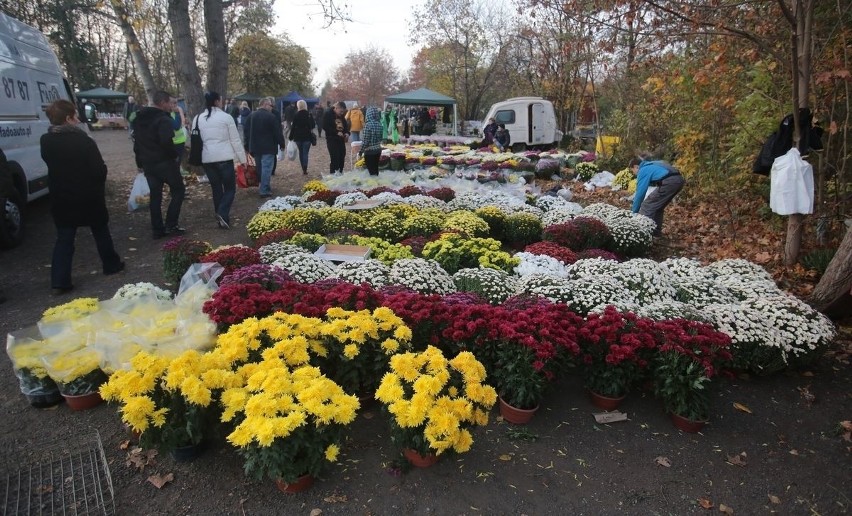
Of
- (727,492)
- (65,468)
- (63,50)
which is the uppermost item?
(63,50)

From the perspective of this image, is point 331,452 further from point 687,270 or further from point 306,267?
point 687,270

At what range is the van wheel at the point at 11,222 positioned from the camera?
21.2ft

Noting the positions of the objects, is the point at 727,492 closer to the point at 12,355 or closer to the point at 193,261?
the point at 12,355

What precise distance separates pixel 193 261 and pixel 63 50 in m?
37.8

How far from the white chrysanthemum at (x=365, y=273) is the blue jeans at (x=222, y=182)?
3.74 m

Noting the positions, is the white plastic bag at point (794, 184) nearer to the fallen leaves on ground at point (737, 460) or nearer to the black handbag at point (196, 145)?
the fallen leaves on ground at point (737, 460)

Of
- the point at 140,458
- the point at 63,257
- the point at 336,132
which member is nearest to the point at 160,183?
the point at 63,257

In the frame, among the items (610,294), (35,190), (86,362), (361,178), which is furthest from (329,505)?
(361,178)

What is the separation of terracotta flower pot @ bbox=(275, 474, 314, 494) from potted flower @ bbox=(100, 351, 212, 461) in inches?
21.7

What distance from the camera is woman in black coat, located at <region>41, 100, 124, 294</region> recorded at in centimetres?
504

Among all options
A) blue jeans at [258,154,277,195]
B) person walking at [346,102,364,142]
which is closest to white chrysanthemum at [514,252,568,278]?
blue jeans at [258,154,277,195]

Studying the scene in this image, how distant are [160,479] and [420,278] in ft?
8.43

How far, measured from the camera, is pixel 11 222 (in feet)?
22.1

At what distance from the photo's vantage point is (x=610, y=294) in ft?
14.6
